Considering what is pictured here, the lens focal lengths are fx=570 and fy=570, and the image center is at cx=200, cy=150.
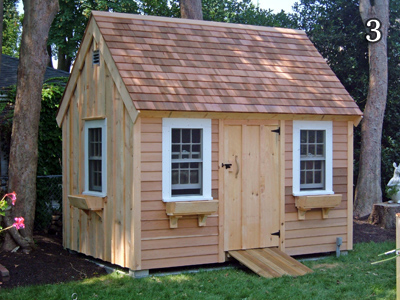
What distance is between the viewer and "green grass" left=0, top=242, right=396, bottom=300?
7.02 meters

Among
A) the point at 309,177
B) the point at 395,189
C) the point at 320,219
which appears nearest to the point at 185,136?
the point at 309,177

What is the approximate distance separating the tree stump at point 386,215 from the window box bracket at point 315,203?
346 centimetres

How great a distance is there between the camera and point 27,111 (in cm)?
936

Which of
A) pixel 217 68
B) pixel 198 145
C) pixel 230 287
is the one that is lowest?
pixel 230 287

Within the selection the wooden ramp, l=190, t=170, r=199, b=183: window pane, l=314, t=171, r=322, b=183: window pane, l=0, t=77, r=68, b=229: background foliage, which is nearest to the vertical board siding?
l=190, t=170, r=199, b=183: window pane

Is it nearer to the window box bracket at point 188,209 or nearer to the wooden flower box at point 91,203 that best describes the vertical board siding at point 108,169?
the wooden flower box at point 91,203

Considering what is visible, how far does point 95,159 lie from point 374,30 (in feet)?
27.5

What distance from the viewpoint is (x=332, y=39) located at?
54.5 ft

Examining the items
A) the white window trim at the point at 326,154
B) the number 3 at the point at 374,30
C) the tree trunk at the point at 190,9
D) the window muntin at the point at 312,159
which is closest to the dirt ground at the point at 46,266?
the white window trim at the point at 326,154

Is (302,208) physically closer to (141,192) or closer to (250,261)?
(250,261)

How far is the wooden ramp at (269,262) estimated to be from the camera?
8.00 metres

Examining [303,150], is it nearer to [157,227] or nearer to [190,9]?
[157,227]

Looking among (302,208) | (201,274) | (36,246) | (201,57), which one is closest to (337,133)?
(302,208)

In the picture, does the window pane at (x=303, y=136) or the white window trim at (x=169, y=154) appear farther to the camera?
the window pane at (x=303, y=136)
